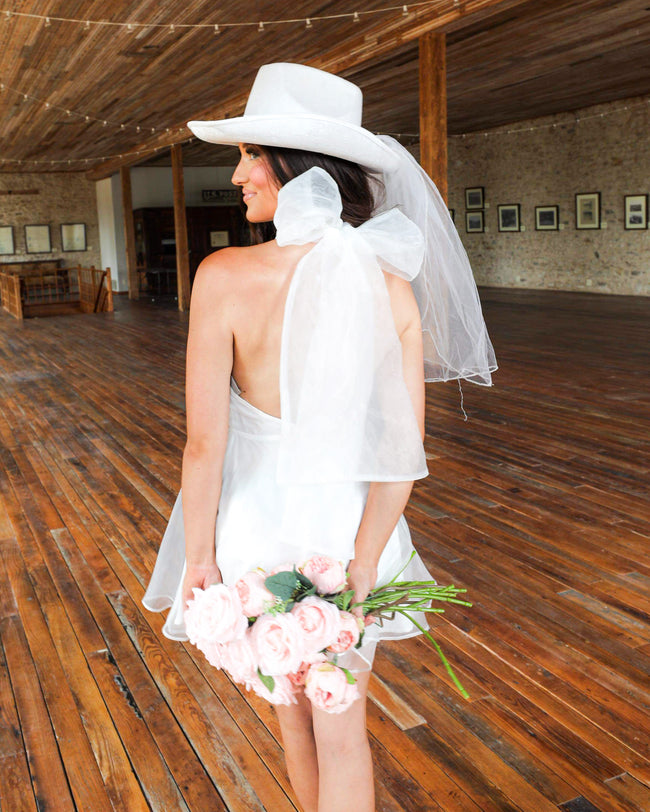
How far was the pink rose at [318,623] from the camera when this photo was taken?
1165mm

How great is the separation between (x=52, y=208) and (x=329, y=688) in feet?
80.1

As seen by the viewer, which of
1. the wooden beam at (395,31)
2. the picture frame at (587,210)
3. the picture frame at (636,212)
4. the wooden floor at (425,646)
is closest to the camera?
the wooden floor at (425,646)

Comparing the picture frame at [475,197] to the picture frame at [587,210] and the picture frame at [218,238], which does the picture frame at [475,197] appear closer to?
the picture frame at [587,210]

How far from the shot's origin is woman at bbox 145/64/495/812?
1.28 meters

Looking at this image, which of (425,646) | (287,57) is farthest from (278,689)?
(287,57)

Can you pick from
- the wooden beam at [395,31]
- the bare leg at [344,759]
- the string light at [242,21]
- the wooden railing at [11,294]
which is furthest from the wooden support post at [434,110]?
the wooden railing at [11,294]

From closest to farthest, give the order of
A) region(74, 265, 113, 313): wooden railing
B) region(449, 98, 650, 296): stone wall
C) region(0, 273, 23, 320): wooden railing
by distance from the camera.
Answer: region(449, 98, 650, 296): stone wall < region(0, 273, 23, 320): wooden railing < region(74, 265, 113, 313): wooden railing

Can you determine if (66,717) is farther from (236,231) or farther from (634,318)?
(236,231)

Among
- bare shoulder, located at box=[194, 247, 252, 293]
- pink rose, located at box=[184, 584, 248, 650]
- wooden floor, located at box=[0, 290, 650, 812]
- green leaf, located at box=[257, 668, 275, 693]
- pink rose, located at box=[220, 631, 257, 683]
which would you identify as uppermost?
bare shoulder, located at box=[194, 247, 252, 293]

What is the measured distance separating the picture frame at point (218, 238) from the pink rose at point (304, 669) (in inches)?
898

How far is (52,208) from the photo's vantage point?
23.4 meters

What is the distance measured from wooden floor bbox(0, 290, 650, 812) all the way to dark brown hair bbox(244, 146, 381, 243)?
57.3 inches

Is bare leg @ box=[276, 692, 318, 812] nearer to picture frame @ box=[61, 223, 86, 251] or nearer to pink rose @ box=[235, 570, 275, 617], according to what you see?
pink rose @ box=[235, 570, 275, 617]

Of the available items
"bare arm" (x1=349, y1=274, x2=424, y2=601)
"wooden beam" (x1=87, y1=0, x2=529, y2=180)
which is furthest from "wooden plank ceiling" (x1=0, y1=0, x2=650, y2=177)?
"bare arm" (x1=349, y1=274, x2=424, y2=601)
